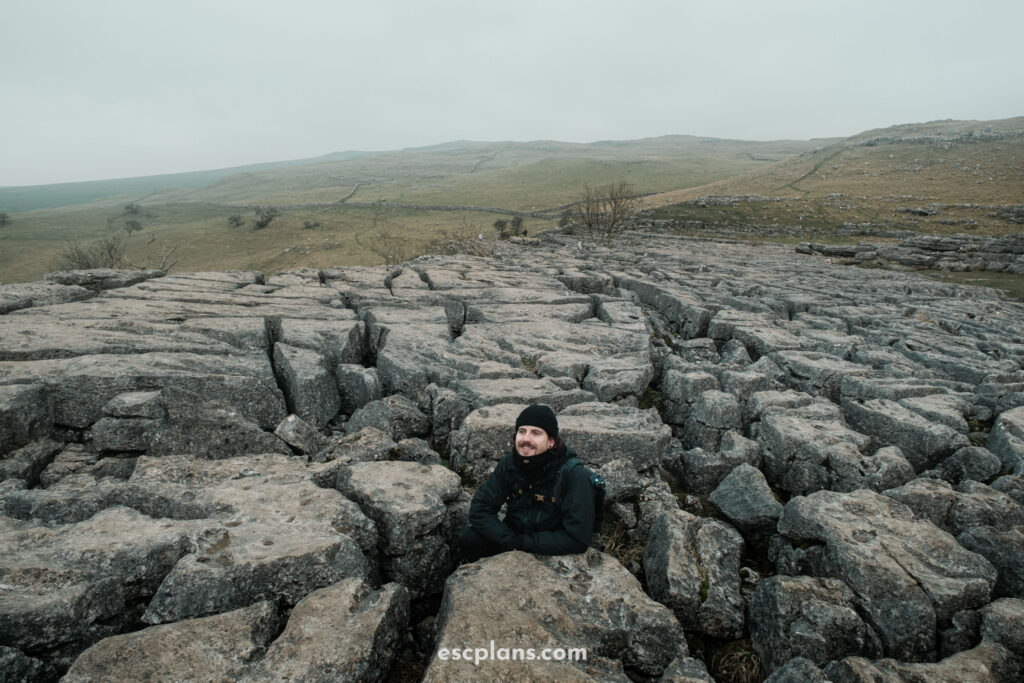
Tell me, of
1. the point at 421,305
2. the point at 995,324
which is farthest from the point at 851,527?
the point at 995,324

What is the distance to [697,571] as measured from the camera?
587 cm

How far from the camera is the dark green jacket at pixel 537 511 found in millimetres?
5629

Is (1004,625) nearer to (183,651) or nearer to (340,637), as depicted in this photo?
(340,637)

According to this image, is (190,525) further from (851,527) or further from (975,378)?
(975,378)

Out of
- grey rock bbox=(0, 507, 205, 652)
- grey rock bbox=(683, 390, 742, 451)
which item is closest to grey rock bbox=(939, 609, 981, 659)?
grey rock bbox=(683, 390, 742, 451)

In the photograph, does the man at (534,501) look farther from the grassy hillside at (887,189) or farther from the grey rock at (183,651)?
the grassy hillside at (887,189)

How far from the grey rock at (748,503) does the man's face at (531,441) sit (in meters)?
3.57

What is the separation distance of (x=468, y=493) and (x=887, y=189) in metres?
116

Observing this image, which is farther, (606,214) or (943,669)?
(606,214)

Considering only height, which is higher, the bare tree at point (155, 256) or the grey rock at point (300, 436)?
the grey rock at point (300, 436)

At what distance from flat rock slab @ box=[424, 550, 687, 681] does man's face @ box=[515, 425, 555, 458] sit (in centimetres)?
120

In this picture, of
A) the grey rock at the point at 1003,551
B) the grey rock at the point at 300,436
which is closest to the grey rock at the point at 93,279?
the grey rock at the point at 300,436

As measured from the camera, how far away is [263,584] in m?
5.02

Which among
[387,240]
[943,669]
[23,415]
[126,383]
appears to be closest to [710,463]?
[943,669]
